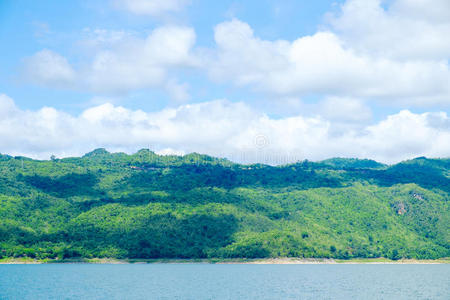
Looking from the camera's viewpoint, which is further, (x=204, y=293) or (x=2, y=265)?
(x=2, y=265)

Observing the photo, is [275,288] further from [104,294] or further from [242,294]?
[104,294]

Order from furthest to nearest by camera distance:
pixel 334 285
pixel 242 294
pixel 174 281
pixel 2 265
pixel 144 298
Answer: pixel 2 265 → pixel 174 281 → pixel 334 285 → pixel 242 294 → pixel 144 298

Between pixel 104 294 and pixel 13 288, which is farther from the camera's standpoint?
pixel 13 288

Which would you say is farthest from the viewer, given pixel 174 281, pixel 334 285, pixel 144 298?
pixel 174 281

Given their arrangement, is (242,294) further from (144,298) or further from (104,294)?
(104,294)

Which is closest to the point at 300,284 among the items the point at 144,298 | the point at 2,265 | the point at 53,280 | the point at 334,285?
the point at 334,285

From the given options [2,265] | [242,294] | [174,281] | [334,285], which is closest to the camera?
[242,294]

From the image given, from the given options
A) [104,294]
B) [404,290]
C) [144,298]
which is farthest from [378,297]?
[104,294]

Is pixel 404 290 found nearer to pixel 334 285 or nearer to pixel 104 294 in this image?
pixel 334 285

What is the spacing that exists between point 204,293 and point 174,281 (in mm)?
28280

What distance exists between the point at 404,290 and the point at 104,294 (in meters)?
59.3

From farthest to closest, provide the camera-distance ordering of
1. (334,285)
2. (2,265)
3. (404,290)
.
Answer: (2,265)
(334,285)
(404,290)

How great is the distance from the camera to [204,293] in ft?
357

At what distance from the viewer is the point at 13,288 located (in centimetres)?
11388
